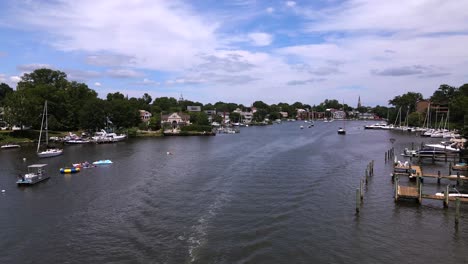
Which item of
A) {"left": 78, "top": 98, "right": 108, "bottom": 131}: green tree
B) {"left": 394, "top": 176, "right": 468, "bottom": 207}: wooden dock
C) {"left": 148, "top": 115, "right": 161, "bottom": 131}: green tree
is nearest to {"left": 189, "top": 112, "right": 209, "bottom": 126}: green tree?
{"left": 148, "top": 115, "right": 161, "bottom": 131}: green tree

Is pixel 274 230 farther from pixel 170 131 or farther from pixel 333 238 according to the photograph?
pixel 170 131

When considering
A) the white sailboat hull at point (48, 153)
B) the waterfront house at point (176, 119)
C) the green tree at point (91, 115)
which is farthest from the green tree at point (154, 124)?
the white sailboat hull at point (48, 153)

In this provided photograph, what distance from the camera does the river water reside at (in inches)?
944

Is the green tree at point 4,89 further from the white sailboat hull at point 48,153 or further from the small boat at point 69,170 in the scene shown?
the small boat at point 69,170

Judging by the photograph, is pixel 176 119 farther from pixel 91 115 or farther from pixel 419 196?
pixel 419 196

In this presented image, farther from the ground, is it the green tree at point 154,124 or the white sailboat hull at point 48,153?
the green tree at point 154,124

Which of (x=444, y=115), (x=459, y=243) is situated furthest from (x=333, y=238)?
(x=444, y=115)

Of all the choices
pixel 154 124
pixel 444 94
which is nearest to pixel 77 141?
pixel 154 124

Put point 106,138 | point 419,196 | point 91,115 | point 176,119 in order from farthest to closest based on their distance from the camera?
point 176,119 < point 91,115 < point 106,138 < point 419,196

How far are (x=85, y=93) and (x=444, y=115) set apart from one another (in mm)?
136105

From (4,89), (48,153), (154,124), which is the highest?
→ (4,89)

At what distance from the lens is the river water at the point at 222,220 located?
24.0m

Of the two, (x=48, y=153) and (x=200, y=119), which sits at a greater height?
(x=200, y=119)

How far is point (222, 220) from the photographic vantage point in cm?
3000
